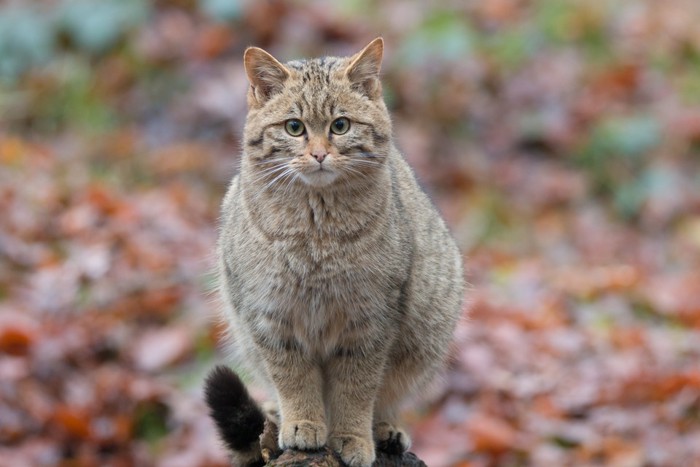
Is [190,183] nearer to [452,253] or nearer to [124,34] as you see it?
[124,34]

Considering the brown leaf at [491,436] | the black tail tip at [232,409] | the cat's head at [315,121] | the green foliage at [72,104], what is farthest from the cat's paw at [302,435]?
the green foliage at [72,104]

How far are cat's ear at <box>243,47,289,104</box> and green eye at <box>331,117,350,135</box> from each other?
0.27m

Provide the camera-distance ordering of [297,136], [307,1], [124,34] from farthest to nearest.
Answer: [307,1], [124,34], [297,136]

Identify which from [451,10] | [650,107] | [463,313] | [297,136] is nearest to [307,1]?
[451,10]

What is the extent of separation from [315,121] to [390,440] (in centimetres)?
137

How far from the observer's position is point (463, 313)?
4910 millimetres

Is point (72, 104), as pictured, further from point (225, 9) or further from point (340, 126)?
point (340, 126)

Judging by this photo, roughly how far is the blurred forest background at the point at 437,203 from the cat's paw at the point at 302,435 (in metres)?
1.35

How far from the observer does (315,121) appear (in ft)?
12.7

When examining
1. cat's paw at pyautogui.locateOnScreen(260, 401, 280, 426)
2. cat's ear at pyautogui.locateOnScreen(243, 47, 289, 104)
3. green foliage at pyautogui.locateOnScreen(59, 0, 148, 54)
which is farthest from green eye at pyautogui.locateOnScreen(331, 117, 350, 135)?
green foliage at pyautogui.locateOnScreen(59, 0, 148, 54)

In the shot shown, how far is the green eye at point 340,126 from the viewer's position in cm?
390

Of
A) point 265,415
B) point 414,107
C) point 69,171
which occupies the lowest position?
point 265,415

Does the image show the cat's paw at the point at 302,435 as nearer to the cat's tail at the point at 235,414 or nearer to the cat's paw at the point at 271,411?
the cat's tail at the point at 235,414

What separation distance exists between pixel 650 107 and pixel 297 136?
703cm
